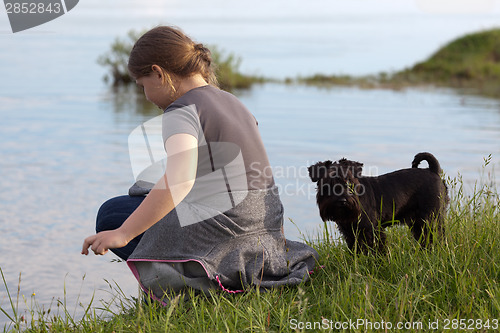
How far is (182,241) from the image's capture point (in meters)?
3.82

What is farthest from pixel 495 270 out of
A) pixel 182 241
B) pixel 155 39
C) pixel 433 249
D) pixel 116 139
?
pixel 116 139

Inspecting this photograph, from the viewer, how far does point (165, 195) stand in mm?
3527

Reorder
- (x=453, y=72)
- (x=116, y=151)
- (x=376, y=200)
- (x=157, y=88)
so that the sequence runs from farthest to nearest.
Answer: (x=453, y=72), (x=116, y=151), (x=376, y=200), (x=157, y=88)

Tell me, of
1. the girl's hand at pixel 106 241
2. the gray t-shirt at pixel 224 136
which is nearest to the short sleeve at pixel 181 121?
the gray t-shirt at pixel 224 136

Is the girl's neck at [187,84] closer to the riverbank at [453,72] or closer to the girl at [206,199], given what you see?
the girl at [206,199]

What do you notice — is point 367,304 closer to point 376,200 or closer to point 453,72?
point 376,200

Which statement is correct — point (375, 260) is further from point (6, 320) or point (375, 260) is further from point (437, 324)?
point (6, 320)

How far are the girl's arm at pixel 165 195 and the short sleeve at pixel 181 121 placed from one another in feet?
0.18

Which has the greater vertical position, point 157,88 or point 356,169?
point 157,88

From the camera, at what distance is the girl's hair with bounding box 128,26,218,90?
3928mm

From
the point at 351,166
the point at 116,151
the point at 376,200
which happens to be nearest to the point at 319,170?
the point at 351,166

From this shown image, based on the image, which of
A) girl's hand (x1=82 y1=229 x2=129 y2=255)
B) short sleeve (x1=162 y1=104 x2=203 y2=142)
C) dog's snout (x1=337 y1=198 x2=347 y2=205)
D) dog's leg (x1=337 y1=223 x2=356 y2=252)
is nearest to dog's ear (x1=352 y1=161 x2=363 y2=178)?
dog's snout (x1=337 y1=198 x2=347 y2=205)

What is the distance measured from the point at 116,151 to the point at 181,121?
7.42 metres

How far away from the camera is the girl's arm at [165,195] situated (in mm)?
3516
